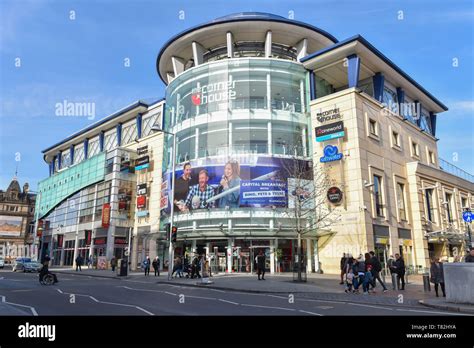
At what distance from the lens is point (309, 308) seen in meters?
11.4

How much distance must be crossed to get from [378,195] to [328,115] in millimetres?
8539

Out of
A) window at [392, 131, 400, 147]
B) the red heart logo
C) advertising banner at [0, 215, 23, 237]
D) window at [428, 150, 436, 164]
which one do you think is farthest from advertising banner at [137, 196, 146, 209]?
advertising banner at [0, 215, 23, 237]

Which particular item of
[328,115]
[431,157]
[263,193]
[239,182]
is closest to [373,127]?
[328,115]

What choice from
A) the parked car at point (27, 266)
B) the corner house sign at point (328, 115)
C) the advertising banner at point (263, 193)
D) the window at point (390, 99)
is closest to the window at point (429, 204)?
the window at point (390, 99)

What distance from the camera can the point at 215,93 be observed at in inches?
1362

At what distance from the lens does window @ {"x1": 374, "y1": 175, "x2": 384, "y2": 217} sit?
32094 mm

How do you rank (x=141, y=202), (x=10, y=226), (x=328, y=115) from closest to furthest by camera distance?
(x=328, y=115) < (x=141, y=202) < (x=10, y=226)

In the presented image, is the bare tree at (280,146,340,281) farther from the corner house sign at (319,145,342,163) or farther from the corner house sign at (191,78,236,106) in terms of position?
the corner house sign at (191,78,236,106)

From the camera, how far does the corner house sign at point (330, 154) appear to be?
31.4 m

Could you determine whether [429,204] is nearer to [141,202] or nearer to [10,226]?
[141,202]
